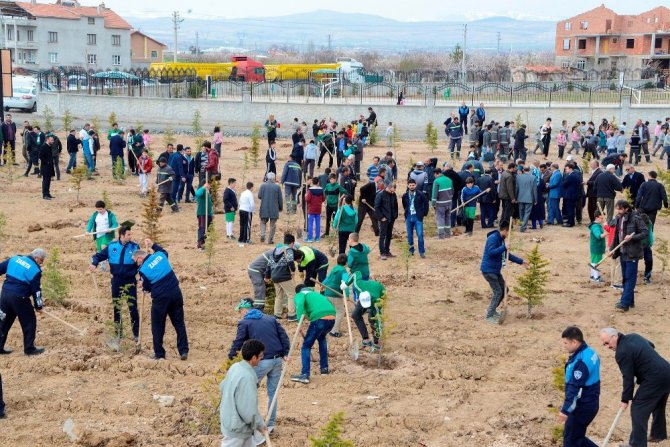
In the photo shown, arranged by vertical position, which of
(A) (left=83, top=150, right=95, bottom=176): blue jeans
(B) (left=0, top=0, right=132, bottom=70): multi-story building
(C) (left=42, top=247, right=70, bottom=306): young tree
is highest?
(B) (left=0, top=0, right=132, bottom=70): multi-story building

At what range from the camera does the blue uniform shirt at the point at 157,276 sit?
11500 mm

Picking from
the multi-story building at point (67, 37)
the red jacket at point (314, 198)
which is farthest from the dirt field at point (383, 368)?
the multi-story building at point (67, 37)

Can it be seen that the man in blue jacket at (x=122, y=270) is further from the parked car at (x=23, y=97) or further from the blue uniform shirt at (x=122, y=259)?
the parked car at (x=23, y=97)

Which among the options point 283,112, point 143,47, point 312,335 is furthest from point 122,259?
point 143,47

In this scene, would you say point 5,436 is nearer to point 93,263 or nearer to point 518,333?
point 93,263

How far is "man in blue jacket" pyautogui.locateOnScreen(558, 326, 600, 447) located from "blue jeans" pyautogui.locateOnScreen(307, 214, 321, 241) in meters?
10.0

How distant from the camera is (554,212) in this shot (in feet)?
66.1

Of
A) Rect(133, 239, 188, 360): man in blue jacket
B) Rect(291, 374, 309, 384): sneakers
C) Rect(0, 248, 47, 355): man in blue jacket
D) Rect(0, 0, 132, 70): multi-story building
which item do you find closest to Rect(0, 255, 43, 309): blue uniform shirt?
Rect(0, 248, 47, 355): man in blue jacket

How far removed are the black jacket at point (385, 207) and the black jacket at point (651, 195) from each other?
4.54 meters

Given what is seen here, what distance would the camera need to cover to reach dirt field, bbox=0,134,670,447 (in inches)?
388

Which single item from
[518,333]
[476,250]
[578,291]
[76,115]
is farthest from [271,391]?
[76,115]

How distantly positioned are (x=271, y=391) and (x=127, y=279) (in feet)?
11.5

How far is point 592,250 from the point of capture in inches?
605

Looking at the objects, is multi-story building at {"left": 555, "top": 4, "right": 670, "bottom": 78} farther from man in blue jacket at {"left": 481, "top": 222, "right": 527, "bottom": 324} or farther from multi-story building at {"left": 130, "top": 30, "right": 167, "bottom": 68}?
man in blue jacket at {"left": 481, "top": 222, "right": 527, "bottom": 324}
